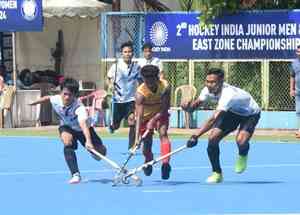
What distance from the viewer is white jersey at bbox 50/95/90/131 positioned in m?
13.3

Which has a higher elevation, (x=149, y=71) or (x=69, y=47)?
(x=69, y=47)

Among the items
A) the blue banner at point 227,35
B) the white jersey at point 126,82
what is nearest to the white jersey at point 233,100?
the white jersey at point 126,82

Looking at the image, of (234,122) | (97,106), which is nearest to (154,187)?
(234,122)

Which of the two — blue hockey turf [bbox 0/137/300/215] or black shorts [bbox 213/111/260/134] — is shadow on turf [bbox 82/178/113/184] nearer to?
blue hockey turf [bbox 0/137/300/215]

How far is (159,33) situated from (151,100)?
10.1 m

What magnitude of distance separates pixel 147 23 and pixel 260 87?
3048mm

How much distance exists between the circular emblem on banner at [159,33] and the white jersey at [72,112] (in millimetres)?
10326

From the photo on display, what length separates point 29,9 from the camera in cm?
2447

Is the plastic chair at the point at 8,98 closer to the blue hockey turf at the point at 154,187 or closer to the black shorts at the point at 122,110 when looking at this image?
the blue hockey turf at the point at 154,187

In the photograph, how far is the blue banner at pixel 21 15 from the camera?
24.4 metres

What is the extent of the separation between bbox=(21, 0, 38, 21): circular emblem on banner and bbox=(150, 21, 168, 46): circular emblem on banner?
9.64 feet

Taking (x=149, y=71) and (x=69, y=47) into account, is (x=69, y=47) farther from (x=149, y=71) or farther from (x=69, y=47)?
(x=149, y=71)

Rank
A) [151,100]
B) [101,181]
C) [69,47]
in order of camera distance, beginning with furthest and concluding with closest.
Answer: [69,47], [101,181], [151,100]

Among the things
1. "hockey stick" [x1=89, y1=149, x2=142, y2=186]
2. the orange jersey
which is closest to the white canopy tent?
the orange jersey
